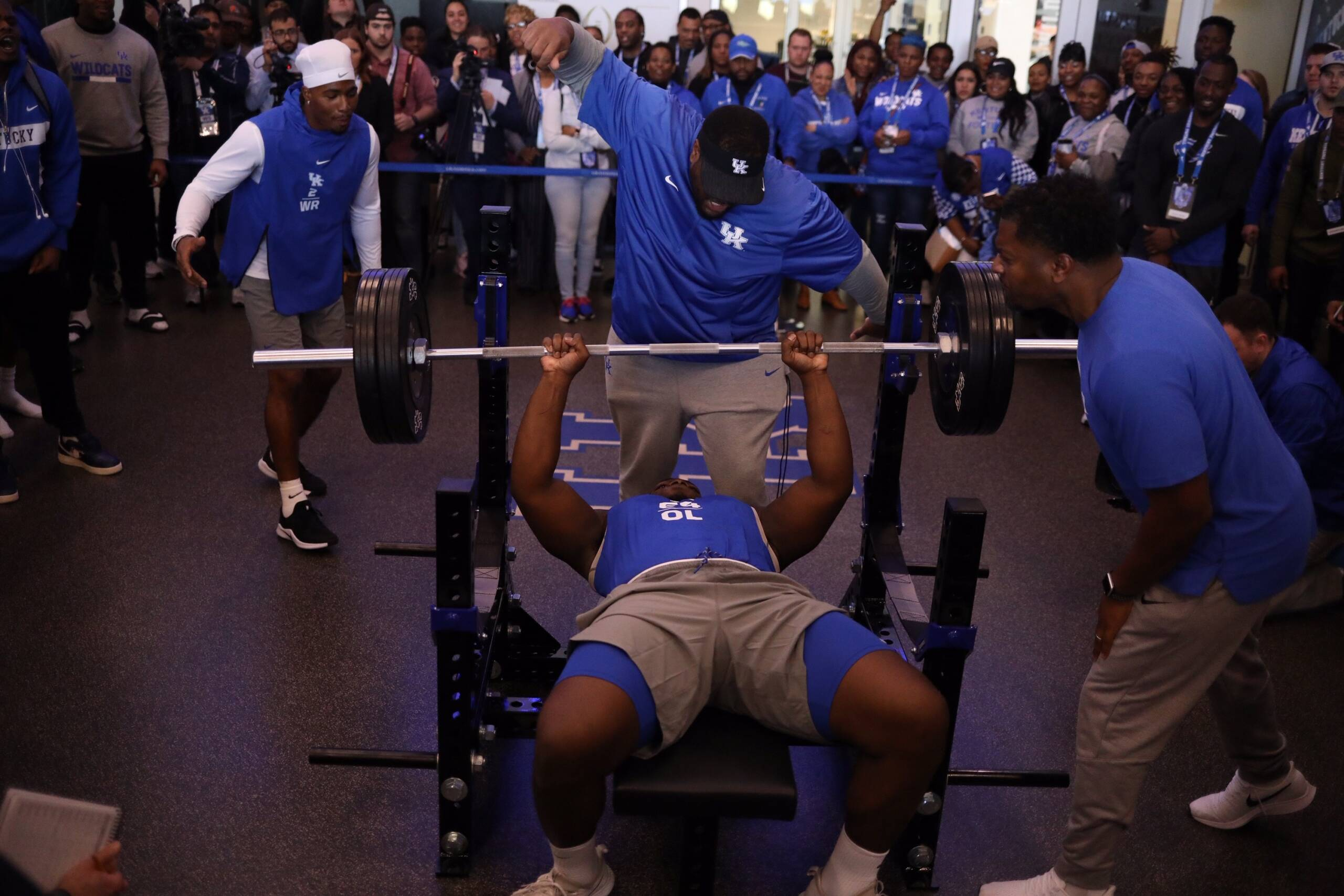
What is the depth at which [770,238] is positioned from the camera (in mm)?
2762

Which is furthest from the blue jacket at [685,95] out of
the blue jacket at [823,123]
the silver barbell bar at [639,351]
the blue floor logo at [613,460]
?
the silver barbell bar at [639,351]

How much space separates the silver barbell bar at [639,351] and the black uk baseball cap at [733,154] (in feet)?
1.10

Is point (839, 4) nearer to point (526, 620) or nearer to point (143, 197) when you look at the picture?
point (143, 197)

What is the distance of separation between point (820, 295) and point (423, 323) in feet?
15.3

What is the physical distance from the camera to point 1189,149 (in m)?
5.05

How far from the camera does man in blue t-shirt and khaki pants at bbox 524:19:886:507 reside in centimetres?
275

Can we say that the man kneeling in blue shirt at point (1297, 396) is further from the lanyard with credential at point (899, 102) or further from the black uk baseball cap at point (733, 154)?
the lanyard with credential at point (899, 102)

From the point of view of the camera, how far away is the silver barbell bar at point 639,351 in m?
2.45

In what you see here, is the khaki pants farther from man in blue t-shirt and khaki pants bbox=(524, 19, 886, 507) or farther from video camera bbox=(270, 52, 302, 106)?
video camera bbox=(270, 52, 302, 106)

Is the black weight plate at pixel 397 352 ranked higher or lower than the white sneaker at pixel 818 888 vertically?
higher

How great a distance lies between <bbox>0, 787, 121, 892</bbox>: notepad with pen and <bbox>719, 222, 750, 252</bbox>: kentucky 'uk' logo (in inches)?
69.4

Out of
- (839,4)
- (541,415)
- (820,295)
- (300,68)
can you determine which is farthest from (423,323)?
(839,4)

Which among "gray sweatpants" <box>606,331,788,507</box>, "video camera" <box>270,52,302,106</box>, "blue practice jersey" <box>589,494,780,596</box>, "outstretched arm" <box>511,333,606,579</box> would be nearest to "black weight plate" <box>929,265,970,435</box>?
"gray sweatpants" <box>606,331,788,507</box>

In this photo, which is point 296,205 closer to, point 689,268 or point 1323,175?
point 689,268
